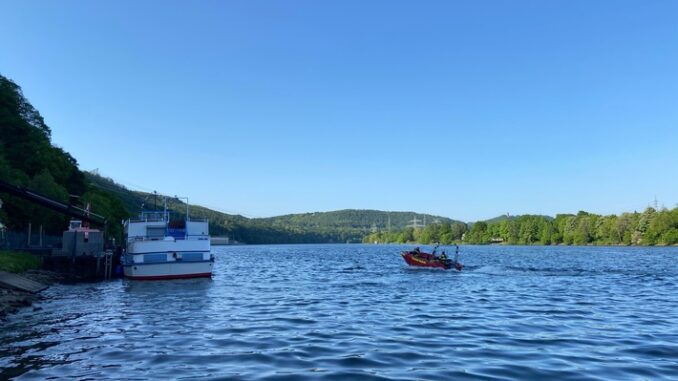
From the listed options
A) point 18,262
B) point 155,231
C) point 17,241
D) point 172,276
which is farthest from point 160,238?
point 17,241

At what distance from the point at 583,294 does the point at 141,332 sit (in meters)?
27.1

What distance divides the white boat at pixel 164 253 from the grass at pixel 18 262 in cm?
826

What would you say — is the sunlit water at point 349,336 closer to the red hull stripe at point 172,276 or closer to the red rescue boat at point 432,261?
the red hull stripe at point 172,276

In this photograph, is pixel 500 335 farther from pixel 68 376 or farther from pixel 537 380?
pixel 68 376

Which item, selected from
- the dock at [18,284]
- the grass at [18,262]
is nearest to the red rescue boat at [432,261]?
the dock at [18,284]

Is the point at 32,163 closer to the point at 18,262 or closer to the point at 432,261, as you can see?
the point at 18,262

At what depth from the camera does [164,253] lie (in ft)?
157

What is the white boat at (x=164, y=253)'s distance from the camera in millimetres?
47469

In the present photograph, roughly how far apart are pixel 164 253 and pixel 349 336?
33776 millimetres

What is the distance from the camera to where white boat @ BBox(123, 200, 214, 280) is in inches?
1869

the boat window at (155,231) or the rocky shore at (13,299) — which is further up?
the boat window at (155,231)

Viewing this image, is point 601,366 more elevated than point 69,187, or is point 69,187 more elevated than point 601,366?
point 69,187

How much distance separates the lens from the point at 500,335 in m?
18.5

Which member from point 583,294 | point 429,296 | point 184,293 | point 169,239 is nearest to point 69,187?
point 169,239
